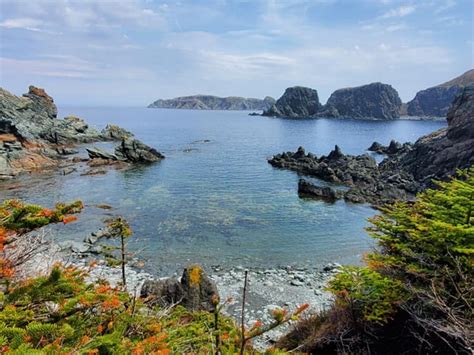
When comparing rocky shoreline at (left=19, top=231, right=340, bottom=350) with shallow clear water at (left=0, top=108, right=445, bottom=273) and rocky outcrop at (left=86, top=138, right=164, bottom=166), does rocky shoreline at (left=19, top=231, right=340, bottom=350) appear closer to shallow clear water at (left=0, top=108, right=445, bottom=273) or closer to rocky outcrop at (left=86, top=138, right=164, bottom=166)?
shallow clear water at (left=0, top=108, right=445, bottom=273)

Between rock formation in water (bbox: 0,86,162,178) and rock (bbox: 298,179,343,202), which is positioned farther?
rock formation in water (bbox: 0,86,162,178)

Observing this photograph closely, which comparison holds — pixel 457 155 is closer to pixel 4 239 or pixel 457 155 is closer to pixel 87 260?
pixel 87 260

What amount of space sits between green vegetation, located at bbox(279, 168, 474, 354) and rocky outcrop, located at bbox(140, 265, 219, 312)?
5.17 metres

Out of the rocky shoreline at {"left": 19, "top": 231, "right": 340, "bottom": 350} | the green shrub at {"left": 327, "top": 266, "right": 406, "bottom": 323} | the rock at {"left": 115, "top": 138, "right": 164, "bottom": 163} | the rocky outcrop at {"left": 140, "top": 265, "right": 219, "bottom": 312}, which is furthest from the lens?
the rock at {"left": 115, "top": 138, "right": 164, "bottom": 163}

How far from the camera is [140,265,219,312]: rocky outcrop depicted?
16.6 metres

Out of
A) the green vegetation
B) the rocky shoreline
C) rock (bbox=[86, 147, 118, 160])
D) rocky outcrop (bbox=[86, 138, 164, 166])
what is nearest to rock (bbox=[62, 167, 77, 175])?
rocky outcrop (bbox=[86, 138, 164, 166])

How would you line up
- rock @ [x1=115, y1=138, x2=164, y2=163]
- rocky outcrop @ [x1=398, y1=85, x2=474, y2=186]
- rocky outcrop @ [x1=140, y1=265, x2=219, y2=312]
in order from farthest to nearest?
rock @ [x1=115, y1=138, x2=164, y2=163] → rocky outcrop @ [x1=398, y1=85, x2=474, y2=186] → rocky outcrop @ [x1=140, y1=265, x2=219, y2=312]

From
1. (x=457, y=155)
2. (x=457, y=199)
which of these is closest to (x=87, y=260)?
(x=457, y=199)

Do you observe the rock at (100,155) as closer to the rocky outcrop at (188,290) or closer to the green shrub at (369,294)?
the rocky outcrop at (188,290)

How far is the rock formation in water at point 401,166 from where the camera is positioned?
43.4 meters

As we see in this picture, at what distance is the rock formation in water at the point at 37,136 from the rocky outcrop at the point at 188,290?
4117 centimetres

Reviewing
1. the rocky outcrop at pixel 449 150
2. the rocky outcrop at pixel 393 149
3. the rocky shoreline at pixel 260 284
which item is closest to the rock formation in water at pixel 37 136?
the rocky shoreline at pixel 260 284

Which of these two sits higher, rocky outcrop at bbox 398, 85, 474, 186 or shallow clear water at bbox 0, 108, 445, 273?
rocky outcrop at bbox 398, 85, 474, 186

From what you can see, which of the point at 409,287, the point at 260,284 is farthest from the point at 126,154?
the point at 409,287
